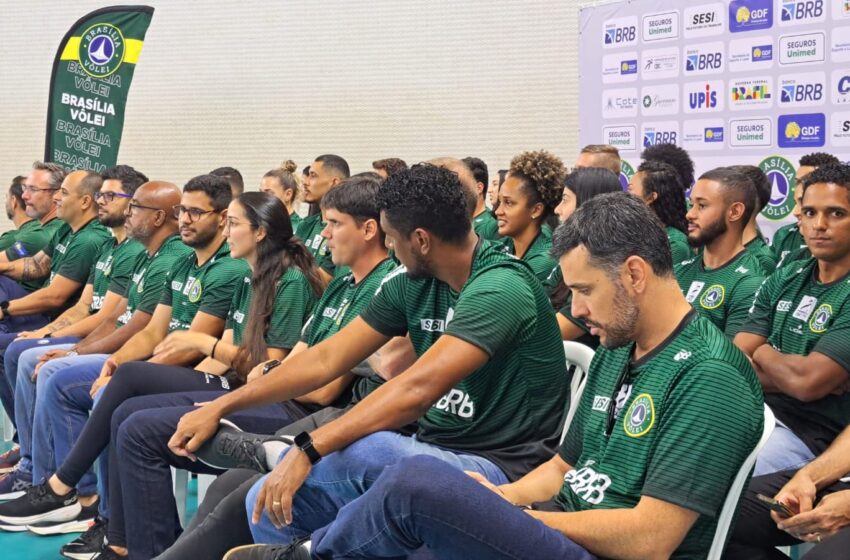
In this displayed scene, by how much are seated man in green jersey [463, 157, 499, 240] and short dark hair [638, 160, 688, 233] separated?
75 centimetres

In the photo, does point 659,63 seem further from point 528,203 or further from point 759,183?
point 528,203

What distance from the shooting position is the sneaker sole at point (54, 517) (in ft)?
11.9

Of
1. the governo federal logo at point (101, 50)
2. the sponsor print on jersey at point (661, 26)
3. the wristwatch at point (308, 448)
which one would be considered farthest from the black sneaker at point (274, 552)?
the governo federal logo at point (101, 50)

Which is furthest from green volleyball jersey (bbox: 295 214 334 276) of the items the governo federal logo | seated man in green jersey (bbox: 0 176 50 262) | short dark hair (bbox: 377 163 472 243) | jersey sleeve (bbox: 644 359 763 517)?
jersey sleeve (bbox: 644 359 763 517)

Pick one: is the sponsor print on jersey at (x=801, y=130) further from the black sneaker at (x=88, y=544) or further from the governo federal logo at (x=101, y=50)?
the governo federal logo at (x=101, y=50)

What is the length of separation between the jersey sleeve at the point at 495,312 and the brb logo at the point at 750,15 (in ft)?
10.4

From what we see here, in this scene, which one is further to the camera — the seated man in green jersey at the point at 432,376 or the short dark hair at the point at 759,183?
the short dark hair at the point at 759,183

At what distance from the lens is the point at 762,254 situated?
364 centimetres

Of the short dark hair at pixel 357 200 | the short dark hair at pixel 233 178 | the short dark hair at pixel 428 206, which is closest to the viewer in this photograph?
the short dark hair at pixel 428 206

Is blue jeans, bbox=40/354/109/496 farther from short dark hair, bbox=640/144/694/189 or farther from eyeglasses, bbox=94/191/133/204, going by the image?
short dark hair, bbox=640/144/694/189

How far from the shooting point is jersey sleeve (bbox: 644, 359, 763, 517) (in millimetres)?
1592

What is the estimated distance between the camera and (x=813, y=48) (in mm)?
4617

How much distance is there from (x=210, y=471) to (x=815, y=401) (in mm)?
1698

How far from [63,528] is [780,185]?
11.4 ft
